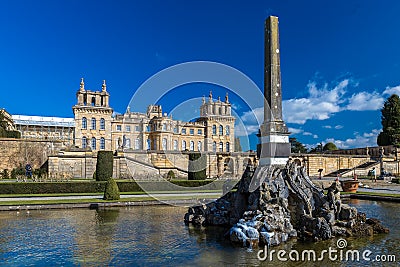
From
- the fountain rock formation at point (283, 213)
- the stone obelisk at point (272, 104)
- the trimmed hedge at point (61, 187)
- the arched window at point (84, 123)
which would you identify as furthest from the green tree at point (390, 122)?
the fountain rock formation at point (283, 213)

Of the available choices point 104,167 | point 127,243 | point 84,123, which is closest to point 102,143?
point 84,123

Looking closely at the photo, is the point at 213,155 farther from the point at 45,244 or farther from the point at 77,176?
the point at 45,244

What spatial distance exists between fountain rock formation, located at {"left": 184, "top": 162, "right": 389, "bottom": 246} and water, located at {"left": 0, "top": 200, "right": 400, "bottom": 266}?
0.40 m

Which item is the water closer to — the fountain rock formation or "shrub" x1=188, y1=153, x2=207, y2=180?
the fountain rock formation

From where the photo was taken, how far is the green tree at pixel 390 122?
2023 inches

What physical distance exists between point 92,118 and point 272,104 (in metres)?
42.2

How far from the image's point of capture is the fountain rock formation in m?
9.30

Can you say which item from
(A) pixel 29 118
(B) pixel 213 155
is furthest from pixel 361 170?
(A) pixel 29 118

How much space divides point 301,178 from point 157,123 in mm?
48052

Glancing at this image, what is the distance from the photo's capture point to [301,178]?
11.2 meters

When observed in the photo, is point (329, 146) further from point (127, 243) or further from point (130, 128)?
point (127, 243)

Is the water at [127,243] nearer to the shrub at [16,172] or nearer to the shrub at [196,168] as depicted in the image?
the shrub at [196,168]

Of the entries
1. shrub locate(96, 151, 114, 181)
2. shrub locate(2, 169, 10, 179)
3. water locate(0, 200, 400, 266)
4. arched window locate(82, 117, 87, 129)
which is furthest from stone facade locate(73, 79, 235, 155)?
water locate(0, 200, 400, 266)

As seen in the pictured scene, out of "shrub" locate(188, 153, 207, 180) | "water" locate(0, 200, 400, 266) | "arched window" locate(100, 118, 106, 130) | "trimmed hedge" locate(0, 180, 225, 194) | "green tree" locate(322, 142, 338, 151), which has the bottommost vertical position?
"water" locate(0, 200, 400, 266)
